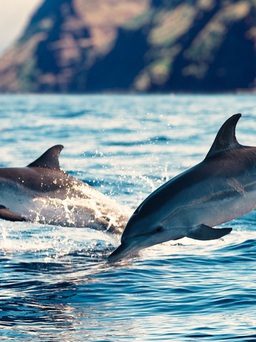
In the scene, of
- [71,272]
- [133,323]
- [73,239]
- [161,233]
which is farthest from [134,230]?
[73,239]

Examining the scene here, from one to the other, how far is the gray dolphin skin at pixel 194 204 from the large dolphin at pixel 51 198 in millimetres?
3641

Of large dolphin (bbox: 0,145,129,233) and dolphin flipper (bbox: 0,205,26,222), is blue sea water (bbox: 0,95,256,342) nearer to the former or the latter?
large dolphin (bbox: 0,145,129,233)

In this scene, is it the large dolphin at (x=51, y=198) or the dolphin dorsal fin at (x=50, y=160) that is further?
the dolphin dorsal fin at (x=50, y=160)

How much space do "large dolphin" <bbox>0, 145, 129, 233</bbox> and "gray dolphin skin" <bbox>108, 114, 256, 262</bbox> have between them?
3.64 meters

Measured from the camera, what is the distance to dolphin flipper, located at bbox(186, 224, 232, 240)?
340 inches

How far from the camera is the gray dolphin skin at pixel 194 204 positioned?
Result: 29.5 ft

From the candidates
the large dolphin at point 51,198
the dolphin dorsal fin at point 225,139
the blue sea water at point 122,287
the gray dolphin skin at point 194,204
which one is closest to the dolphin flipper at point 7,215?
the large dolphin at point 51,198

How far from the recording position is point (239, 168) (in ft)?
30.7

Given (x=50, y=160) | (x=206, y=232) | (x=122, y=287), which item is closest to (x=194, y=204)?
(x=206, y=232)

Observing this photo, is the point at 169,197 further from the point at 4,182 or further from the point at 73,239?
the point at 73,239

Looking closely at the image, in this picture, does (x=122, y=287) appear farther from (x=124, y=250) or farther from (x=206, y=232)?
(x=206, y=232)

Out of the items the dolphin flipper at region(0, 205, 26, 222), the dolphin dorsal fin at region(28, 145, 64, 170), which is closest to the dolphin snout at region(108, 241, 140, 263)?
the dolphin flipper at region(0, 205, 26, 222)

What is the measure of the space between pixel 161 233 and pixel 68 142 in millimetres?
26092

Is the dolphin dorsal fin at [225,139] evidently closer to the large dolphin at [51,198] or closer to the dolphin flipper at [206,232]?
the dolphin flipper at [206,232]
